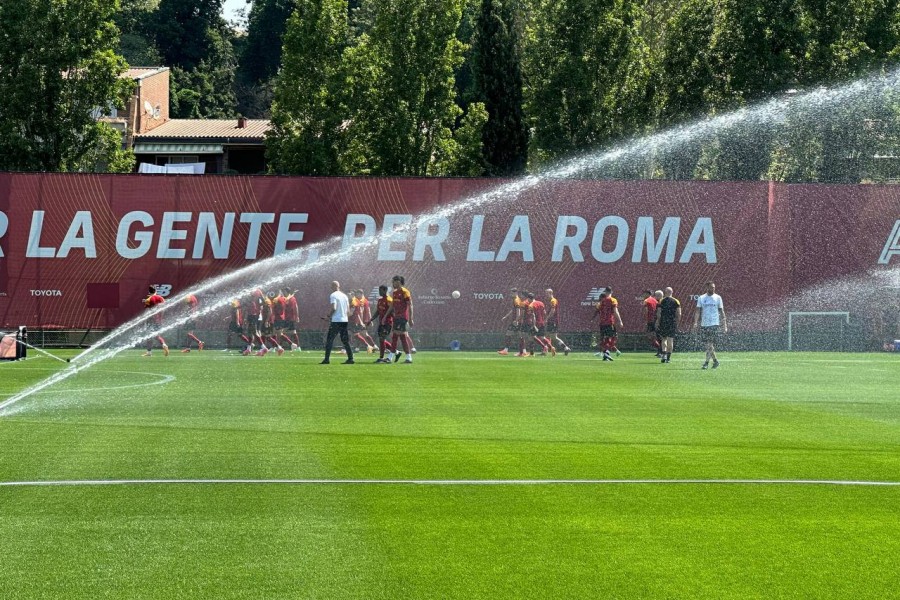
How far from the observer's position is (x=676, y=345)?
144ft

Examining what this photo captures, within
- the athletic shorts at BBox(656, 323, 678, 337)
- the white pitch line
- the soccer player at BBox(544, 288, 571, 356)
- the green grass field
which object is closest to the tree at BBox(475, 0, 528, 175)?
the soccer player at BBox(544, 288, 571, 356)

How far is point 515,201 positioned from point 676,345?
727cm

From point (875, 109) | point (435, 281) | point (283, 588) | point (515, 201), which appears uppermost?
point (875, 109)

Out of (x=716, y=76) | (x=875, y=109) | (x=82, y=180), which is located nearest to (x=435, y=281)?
(x=82, y=180)

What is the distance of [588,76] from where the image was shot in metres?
50.4

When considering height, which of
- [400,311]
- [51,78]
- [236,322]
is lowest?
[236,322]

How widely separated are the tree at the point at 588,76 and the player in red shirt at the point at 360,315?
15068 millimetres

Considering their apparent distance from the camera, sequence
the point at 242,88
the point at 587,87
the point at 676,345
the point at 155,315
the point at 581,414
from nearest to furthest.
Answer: the point at 581,414 → the point at 155,315 → the point at 676,345 → the point at 587,87 → the point at 242,88

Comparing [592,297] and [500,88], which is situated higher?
[500,88]

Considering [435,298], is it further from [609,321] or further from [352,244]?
[609,321]

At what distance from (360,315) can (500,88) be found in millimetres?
27811

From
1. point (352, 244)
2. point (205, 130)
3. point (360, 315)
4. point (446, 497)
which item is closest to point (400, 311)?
point (360, 315)

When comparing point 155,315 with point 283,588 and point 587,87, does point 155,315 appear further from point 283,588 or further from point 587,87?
point 283,588

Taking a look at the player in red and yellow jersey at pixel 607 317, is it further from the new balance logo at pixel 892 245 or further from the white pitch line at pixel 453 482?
the white pitch line at pixel 453 482
